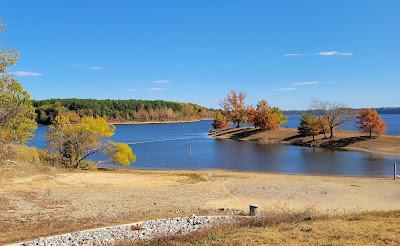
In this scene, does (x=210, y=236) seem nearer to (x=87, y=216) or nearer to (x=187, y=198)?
(x=87, y=216)

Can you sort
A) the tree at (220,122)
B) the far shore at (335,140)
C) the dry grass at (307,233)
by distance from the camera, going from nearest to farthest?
the dry grass at (307,233)
the far shore at (335,140)
the tree at (220,122)

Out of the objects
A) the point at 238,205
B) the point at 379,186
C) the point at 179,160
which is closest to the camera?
the point at 238,205

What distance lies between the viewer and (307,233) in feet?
43.9

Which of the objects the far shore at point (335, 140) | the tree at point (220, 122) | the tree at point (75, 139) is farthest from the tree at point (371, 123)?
the tree at point (220, 122)

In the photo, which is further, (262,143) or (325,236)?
(262,143)

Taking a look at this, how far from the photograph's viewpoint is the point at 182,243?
42.2 feet

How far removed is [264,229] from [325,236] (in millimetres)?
2117

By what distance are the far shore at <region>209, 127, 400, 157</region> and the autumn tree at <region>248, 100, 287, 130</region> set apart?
1.81 metres

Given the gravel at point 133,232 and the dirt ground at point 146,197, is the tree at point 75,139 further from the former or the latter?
the gravel at point 133,232

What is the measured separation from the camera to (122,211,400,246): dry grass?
12.4 m

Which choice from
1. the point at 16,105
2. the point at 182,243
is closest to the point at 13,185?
the point at 16,105

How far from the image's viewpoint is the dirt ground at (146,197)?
2131 cm

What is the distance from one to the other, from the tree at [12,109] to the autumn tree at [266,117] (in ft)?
276

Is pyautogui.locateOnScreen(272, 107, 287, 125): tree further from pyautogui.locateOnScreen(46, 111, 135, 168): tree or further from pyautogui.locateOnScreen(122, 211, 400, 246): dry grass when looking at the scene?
pyautogui.locateOnScreen(122, 211, 400, 246): dry grass
